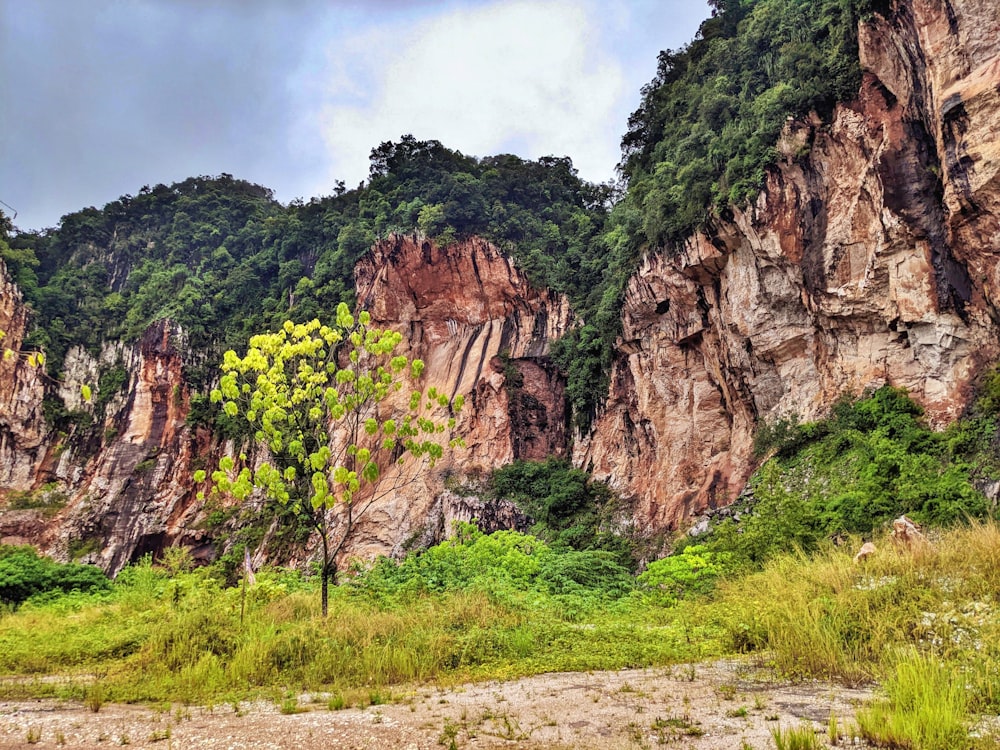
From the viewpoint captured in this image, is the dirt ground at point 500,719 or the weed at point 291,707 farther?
the weed at point 291,707

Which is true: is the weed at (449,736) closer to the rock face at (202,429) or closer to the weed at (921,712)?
the weed at (921,712)

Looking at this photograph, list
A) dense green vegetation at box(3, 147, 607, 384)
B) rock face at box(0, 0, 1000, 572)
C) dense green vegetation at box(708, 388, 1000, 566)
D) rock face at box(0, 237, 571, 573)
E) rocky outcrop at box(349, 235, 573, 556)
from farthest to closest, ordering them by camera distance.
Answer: dense green vegetation at box(3, 147, 607, 384), rock face at box(0, 237, 571, 573), rocky outcrop at box(349, 235, 573, 556), rock face at box(0, 0, 1000, 572), dense green vegetation at box(708, 388, 1000, 566)

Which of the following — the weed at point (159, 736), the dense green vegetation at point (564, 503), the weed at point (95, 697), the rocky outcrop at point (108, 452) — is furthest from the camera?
the rocky outcrop at point (108, 452)

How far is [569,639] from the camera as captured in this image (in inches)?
289

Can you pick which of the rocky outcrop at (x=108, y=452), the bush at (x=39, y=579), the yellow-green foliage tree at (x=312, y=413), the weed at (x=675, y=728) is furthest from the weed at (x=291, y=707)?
the rocky outcrop at (x=108, y=452)

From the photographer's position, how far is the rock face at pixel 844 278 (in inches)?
486

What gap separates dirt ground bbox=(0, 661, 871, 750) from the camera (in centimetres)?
396

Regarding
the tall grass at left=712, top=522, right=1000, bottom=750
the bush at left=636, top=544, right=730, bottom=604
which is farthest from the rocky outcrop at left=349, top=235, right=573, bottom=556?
the tall grass at left=712, top=522, right=1000, bottom=750

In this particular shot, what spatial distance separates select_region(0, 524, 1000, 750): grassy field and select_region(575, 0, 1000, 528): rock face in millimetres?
7194

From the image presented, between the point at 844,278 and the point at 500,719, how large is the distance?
593 inches

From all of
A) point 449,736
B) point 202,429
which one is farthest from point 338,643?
point 202,429

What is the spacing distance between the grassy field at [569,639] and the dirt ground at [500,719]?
374mm

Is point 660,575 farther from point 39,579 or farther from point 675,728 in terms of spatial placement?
point 39,579

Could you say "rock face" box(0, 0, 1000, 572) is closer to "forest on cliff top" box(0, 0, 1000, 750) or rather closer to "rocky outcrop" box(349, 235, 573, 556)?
"rocky outcrop" box(349, 235, 573, 556)
